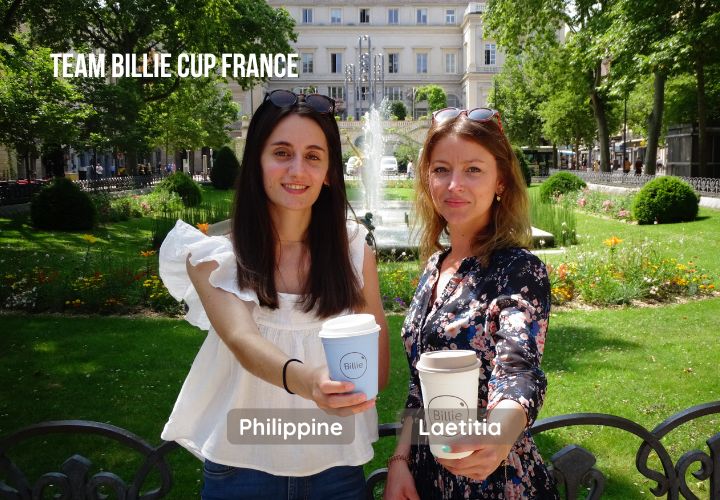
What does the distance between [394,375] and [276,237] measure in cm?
408

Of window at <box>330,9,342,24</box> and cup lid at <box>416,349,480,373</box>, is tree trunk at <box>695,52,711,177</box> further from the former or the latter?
window at <box>330,9,342,24</box>

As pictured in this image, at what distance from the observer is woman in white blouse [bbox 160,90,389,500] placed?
1.66 m

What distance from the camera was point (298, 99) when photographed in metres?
1.75

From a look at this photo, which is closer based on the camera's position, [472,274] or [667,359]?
[472,274]

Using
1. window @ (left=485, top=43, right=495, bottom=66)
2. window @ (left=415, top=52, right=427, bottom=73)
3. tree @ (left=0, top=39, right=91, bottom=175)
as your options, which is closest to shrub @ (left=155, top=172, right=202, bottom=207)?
tree @ (left=0, top=39, right=91, bottom=175)

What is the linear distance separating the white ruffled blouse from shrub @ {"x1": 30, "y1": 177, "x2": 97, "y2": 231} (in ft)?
50.5

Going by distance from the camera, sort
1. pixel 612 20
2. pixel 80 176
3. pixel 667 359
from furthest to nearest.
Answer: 1. pixel 80 176
2. pixel 612 20
3. pixel 667 359

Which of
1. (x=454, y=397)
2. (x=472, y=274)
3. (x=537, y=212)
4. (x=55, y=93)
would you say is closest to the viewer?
(x=454, y=397)

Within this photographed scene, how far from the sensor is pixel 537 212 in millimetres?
14203

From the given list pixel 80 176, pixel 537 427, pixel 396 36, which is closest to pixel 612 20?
pixel 537 427

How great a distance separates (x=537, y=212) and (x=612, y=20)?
10.3m

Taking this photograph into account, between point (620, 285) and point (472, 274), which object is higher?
point (472, 274)

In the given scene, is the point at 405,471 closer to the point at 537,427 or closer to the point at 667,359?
the point at 537,427

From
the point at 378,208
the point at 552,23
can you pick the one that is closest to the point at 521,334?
the point at 378,208
